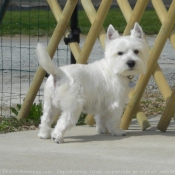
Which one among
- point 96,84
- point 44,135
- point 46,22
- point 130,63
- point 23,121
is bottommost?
point 46,22

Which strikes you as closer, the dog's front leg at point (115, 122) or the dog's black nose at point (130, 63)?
the dog's black nose at point (130, 63)

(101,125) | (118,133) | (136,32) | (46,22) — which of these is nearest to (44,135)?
(101,125)

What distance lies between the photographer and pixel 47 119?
680 cm

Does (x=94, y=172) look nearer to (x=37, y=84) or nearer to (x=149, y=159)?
(x=149, y=159)

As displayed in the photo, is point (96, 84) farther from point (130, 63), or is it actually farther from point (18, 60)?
point (18, 60)

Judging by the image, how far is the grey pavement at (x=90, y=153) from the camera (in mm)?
5496

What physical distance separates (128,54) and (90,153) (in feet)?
4.20

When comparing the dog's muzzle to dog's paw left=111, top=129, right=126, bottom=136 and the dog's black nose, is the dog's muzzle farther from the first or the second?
dog's paw left=111, top=129, right=126, bottom=136

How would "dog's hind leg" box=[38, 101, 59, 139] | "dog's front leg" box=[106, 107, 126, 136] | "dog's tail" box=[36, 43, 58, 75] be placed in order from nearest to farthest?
"dog's tail" box=[36, 43, 58, 75], "dog's hind leg" box=[38, 101, 59, 139], "dog's front leg" box=[106, 107, 126, 136]

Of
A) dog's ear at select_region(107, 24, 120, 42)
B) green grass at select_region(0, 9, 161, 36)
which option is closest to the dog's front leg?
dog's ear at select_region(107, 24, 120, 42)

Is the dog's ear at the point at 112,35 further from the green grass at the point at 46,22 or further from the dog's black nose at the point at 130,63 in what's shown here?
the green grass at the point at 46,22

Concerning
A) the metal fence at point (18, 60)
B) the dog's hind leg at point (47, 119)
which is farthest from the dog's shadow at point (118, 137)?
the metal fence at point (18, 60)

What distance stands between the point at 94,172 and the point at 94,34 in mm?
2675

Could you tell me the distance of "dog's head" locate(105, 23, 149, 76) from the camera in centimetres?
668
